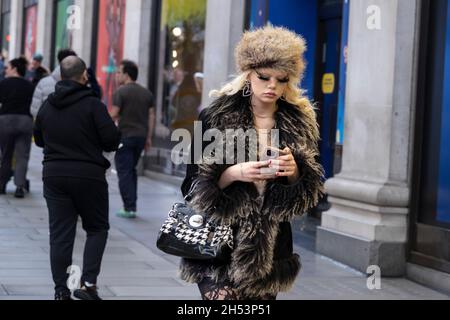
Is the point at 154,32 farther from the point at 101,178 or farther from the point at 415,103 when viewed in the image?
the point at 101,178

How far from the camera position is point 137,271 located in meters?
8.57

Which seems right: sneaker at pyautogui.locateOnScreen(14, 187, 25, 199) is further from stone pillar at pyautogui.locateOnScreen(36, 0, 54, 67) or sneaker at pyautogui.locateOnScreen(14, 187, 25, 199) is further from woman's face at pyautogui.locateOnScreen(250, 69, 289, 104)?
stone pillar at pyautogui.locateOnScreen(36, 0, 54, 67)

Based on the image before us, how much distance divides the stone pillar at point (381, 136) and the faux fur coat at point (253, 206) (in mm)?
4580

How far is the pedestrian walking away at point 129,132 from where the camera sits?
11969mm

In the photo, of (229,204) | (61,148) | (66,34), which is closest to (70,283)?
(61,148)

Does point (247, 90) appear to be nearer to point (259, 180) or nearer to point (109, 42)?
point (259, 180)

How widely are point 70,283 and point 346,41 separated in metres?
4.64

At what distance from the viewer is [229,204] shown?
428cm

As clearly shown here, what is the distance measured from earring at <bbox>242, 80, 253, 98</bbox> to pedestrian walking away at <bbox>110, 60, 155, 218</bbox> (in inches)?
300

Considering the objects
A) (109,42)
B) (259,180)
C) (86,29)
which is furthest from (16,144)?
(259,180)

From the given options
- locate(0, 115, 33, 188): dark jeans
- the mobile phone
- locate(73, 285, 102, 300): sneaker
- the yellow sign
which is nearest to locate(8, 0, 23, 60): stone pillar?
locate(0, 115, 33, 188): dark jeans

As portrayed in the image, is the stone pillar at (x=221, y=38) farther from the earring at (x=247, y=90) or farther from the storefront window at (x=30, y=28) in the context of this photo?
the storefront window at (x=30, y=28)

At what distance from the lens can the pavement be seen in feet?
25.0

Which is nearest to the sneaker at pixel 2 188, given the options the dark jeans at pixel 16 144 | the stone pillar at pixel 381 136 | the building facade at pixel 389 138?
the dark jeans at pixel 16 144
